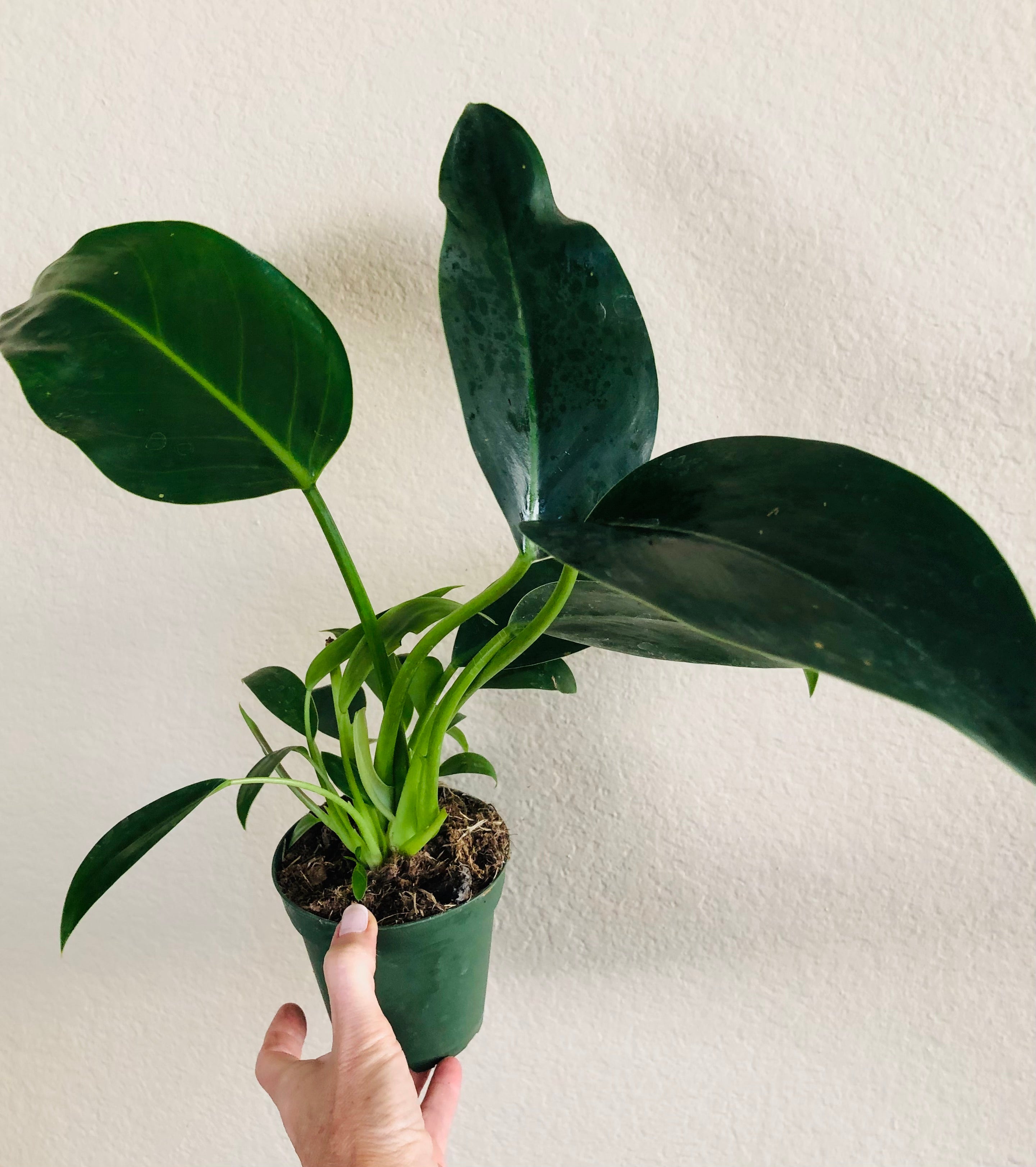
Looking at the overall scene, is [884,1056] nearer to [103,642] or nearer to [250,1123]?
[250,1123]

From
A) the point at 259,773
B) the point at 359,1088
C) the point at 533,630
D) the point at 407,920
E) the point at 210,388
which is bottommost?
the point at 359,1088

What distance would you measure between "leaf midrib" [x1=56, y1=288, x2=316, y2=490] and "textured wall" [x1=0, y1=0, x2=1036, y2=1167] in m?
0.20

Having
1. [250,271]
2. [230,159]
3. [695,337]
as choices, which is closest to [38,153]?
[230,159]

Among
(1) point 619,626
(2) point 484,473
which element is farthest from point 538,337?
(1) point 619,626

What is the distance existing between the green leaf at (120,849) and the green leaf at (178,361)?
0.19 metres

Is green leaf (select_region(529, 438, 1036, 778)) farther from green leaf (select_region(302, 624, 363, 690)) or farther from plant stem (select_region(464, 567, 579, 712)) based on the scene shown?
green leaf (select_region(302, 624, 363, 690))

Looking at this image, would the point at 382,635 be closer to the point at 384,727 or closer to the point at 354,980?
the point at 384,727

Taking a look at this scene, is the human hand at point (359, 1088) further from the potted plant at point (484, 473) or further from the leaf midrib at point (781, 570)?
the leaf midrib at point (781, 570)

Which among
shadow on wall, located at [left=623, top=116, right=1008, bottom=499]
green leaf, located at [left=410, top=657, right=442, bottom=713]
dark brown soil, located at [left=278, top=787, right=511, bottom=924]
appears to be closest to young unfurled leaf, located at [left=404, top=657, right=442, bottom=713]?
green leaf, located at [left=410, top=657, right=442, bottom=713]

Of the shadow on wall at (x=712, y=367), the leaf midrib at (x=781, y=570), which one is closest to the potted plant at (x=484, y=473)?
the leaf midrib at (x=781, y=570)

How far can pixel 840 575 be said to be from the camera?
0.33 metres

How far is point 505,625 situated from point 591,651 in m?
0.19

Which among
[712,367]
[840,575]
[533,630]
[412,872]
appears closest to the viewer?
[840,575]

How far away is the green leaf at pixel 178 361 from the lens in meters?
0.46
